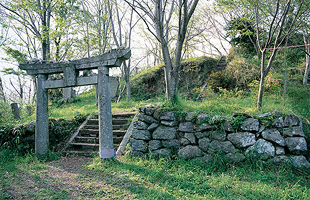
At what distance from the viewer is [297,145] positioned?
434cm

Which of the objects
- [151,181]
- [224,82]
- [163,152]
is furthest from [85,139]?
[224,82]

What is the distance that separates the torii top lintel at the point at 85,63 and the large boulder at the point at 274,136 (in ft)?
12.3

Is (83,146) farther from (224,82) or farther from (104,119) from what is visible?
(224,82)

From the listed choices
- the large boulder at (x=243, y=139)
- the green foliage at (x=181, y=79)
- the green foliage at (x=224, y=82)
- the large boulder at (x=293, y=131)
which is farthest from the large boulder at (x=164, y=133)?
the green foliage at (x=181, y=79)

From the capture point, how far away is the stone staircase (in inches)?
248

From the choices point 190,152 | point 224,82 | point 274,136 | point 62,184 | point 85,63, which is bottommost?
point 62,184

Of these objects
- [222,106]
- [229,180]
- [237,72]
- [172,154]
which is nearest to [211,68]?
[237,72]

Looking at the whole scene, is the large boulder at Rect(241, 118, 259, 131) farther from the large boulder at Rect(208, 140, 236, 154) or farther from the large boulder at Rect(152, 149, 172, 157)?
the large boulder at Rect(152, 149, 172, 157)

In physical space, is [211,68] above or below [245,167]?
above

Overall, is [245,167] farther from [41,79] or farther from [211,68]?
[211,68]

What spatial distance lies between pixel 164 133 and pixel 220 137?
1407mm

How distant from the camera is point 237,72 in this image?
973 cm

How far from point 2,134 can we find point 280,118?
8.16 meters

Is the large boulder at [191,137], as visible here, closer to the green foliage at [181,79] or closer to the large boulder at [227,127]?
the large boulder at [227,127]
